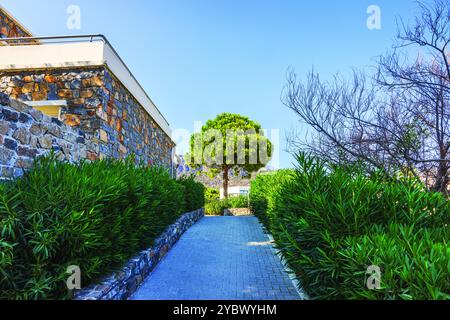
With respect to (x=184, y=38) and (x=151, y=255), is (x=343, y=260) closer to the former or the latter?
(x=151, y=255)

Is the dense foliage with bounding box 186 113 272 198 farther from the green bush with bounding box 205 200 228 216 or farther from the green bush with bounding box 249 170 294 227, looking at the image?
the green bush with bounding box 249 170 294 227

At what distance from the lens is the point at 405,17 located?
5.96m

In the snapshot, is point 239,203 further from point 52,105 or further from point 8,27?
point 8,27

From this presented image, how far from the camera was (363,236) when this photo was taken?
2.91m

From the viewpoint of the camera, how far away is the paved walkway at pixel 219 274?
13.1ft

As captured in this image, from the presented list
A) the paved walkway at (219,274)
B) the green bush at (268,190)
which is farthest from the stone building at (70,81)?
the green bush at (268,190)

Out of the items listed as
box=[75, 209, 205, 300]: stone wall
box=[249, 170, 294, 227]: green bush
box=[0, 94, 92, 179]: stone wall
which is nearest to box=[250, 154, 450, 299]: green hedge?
box=[75, 209, 205, 300]: stone wall

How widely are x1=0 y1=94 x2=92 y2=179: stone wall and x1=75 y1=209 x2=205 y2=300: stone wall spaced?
1915 mm

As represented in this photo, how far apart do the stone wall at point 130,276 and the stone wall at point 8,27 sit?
319 inches

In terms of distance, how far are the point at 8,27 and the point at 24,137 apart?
763 centimetres

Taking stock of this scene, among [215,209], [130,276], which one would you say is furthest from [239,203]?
[130,276]

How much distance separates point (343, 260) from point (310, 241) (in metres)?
0.66
